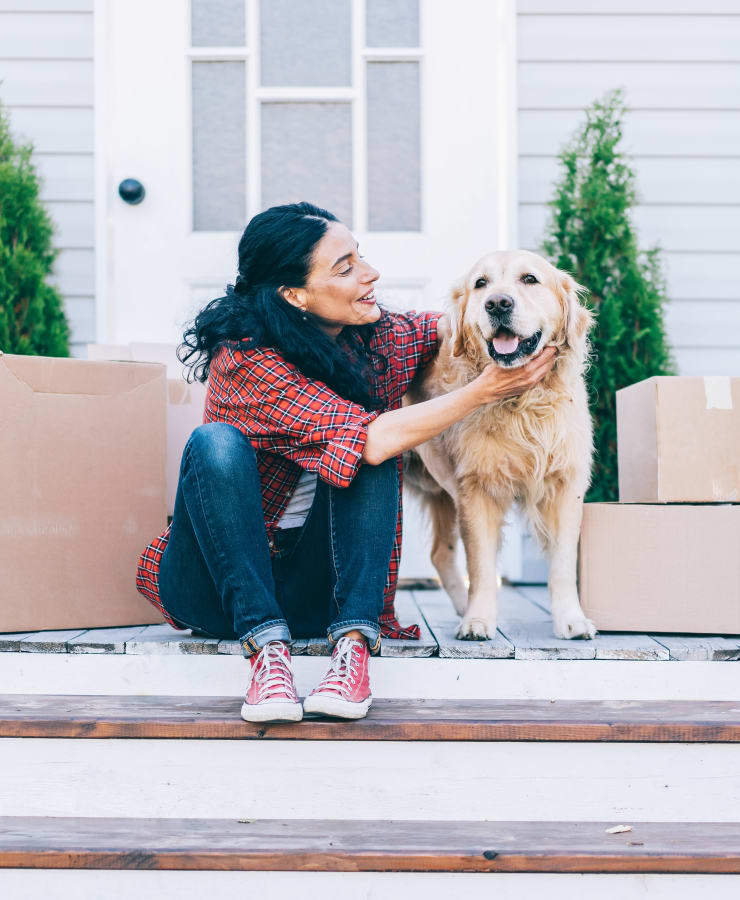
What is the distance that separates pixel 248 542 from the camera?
1734 millimetres

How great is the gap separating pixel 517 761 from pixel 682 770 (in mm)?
315

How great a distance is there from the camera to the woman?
173 cm

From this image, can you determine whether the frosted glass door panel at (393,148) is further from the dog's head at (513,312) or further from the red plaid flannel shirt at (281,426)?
the red plaid flannel shirt at (281,426)

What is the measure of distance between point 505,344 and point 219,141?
1749mm

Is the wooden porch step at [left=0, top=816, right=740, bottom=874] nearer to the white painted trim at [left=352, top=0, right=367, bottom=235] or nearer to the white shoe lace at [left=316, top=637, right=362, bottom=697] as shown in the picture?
the white shoe lace at [left=316, top=637, right=362, bottom=697]

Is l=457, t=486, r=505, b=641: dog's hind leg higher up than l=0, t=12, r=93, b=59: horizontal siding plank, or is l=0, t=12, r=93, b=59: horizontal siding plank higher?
l=0, t=12, r=93, b=59: horizontal siding plank

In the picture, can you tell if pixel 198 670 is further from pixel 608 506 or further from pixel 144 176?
pixel 144 176

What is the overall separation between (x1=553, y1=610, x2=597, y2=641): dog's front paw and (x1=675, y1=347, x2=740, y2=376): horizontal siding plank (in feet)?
5.03

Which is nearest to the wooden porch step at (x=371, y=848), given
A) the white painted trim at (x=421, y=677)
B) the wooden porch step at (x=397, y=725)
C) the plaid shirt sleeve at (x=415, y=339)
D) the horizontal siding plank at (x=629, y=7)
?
the wooden porch step at (x=397, y=725)

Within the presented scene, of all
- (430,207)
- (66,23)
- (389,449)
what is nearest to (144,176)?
(66,23)

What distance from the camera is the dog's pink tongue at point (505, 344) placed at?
2.02 m

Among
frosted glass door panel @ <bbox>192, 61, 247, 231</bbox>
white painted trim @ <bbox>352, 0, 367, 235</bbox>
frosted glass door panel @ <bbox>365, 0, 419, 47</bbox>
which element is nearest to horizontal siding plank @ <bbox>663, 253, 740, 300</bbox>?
white painted trim @ <bbox>352, 0, 367, 235</bbox>

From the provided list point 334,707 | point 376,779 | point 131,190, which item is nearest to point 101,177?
point 131,190

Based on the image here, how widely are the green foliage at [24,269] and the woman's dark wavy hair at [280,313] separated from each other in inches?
43.7
